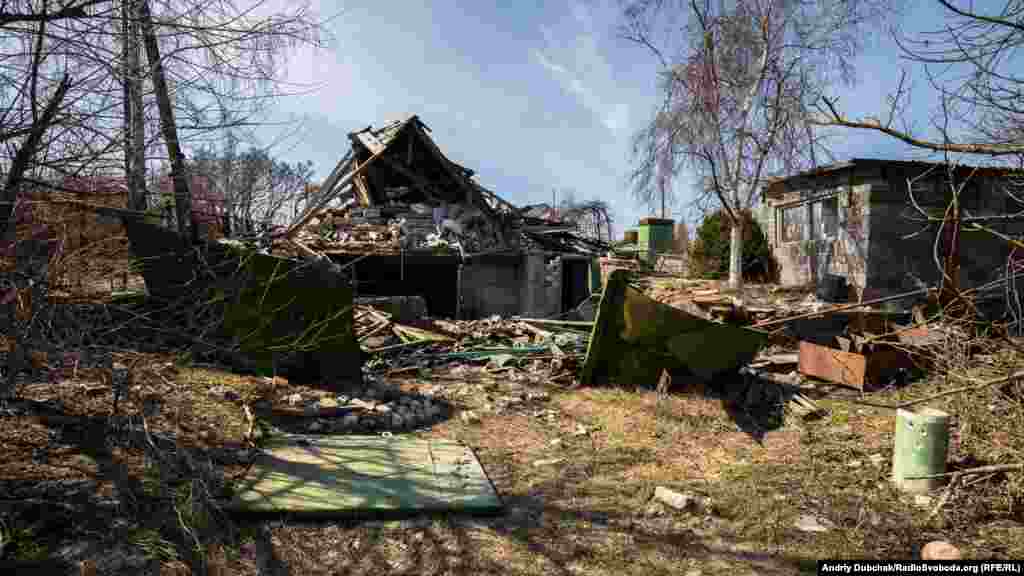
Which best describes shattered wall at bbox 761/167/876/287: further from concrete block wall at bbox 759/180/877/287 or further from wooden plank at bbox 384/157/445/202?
wooden plank at bbox 384/157/445/202

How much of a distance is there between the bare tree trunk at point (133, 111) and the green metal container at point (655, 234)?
17.3 meters

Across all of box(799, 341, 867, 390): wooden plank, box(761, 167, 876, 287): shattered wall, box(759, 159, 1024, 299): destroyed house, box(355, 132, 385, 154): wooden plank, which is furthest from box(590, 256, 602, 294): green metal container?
box(799, 341, 867, 390): wooden plank

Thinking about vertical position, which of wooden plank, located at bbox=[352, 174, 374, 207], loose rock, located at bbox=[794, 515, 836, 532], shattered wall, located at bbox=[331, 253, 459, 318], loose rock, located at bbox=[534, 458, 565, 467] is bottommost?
loose rock, located at bbox=[794, 515, 836, 532]

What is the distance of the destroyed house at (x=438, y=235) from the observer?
15.0m

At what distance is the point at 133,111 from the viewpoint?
310 centimetres

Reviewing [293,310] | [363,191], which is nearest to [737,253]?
[363,191]

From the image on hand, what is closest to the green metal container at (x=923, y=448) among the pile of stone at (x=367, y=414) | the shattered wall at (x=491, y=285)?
the pile of stone at (x=367, y=414)

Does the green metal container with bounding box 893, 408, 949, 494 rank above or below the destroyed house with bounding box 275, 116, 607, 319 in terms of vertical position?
below

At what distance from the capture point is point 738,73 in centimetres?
1526

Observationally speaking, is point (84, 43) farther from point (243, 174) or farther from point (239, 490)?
point (239, 490)

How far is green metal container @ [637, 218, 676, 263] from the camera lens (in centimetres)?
1956

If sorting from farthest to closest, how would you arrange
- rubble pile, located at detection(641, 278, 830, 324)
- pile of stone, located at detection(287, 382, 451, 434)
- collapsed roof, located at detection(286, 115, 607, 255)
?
collapsed roof, located at detection(286, 115, 607, 255), rubble pile, located at detection(641, 278, 830, 324), pile of stone, located at detection(287, 382, 451, 434)

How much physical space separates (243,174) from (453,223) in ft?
39.0

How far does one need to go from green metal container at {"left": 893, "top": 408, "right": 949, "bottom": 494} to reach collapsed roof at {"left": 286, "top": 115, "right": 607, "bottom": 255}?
38.0 feet
